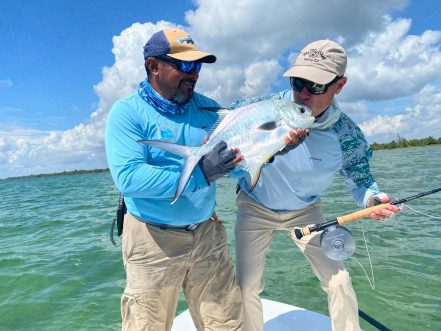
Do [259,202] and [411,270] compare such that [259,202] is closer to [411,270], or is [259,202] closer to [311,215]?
[311,215]

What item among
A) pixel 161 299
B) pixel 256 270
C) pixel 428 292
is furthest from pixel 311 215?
pixel 428 292

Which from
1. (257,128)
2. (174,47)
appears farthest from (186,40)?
(257,128)

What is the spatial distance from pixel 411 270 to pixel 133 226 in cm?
561

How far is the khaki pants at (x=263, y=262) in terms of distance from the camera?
11.5ft

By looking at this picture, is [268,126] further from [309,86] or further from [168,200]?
[168,200]

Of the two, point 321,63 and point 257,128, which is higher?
point 321,63

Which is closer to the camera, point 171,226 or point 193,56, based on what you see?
point 193,56

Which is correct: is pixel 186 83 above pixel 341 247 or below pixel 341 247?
above

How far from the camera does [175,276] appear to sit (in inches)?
119

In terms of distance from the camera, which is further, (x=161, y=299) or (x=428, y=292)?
(x=428, y=292)

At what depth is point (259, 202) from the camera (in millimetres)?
3727

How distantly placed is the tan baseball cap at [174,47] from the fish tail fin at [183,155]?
24.1 inches

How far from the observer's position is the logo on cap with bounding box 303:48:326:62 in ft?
10.8

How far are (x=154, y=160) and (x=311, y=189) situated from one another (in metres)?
1.65
